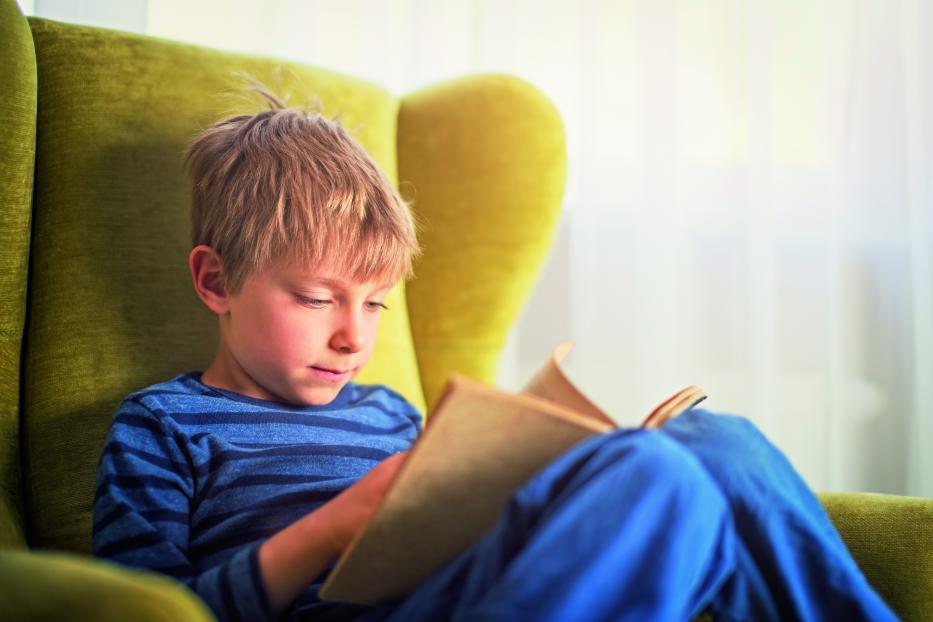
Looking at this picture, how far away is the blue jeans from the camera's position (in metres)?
0.53

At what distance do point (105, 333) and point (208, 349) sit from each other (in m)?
0.13

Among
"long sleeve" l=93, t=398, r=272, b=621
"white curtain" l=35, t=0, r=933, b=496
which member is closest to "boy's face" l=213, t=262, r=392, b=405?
"long sleeve" l=93, t=398, r=272, b=621

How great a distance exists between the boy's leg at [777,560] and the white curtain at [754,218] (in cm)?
125

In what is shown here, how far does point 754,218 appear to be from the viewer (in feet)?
6.17

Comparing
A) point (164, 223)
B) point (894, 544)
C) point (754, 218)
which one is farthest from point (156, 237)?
point (754, 218)

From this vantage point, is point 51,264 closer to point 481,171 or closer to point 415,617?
point 481,171

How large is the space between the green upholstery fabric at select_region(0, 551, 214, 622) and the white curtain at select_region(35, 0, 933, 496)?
4.80ft

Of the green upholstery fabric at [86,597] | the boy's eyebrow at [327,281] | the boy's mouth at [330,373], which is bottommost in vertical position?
the green upholstery fabric at [86,597]

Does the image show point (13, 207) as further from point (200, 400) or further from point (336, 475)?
point (336, 475)

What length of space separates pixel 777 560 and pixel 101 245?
86 centimetres

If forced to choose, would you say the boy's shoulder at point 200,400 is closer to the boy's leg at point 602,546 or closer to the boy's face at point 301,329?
the boy's face at point 301,329

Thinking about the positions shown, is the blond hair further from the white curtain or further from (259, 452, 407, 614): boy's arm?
the white curtain

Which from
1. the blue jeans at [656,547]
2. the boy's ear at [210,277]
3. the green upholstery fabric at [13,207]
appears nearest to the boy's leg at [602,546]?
the blue jeans at [656,547]

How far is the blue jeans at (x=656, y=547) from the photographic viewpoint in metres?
0.53
